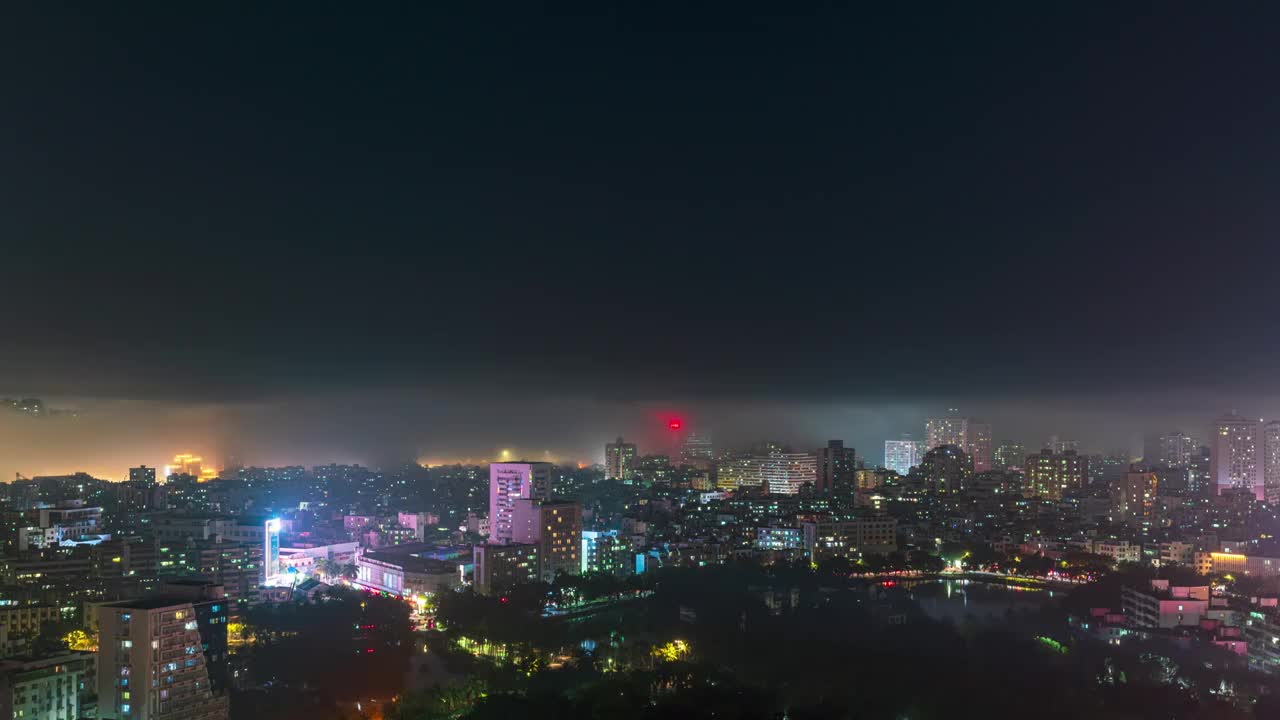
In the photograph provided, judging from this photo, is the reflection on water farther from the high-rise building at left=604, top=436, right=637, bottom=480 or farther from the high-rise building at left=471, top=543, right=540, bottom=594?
the high-rise building at left=604, top=436, right=637, bottom=480

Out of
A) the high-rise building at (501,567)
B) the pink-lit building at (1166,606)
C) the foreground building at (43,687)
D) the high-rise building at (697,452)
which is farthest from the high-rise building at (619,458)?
the foreground building at (43,687)

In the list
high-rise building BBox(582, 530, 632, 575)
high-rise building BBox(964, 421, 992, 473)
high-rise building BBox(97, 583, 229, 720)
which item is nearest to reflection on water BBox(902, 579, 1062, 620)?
high-rise building BBox(582, 530, 632, 575)

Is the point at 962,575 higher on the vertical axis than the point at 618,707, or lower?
lower

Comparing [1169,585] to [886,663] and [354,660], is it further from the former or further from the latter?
[354,660]

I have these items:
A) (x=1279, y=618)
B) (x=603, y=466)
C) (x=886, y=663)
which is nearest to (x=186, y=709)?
(x=886, y=663)

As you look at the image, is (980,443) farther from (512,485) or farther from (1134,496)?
(512,485)

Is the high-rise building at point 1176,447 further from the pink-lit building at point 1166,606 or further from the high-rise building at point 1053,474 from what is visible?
the pink-lit building at point 1166,606
